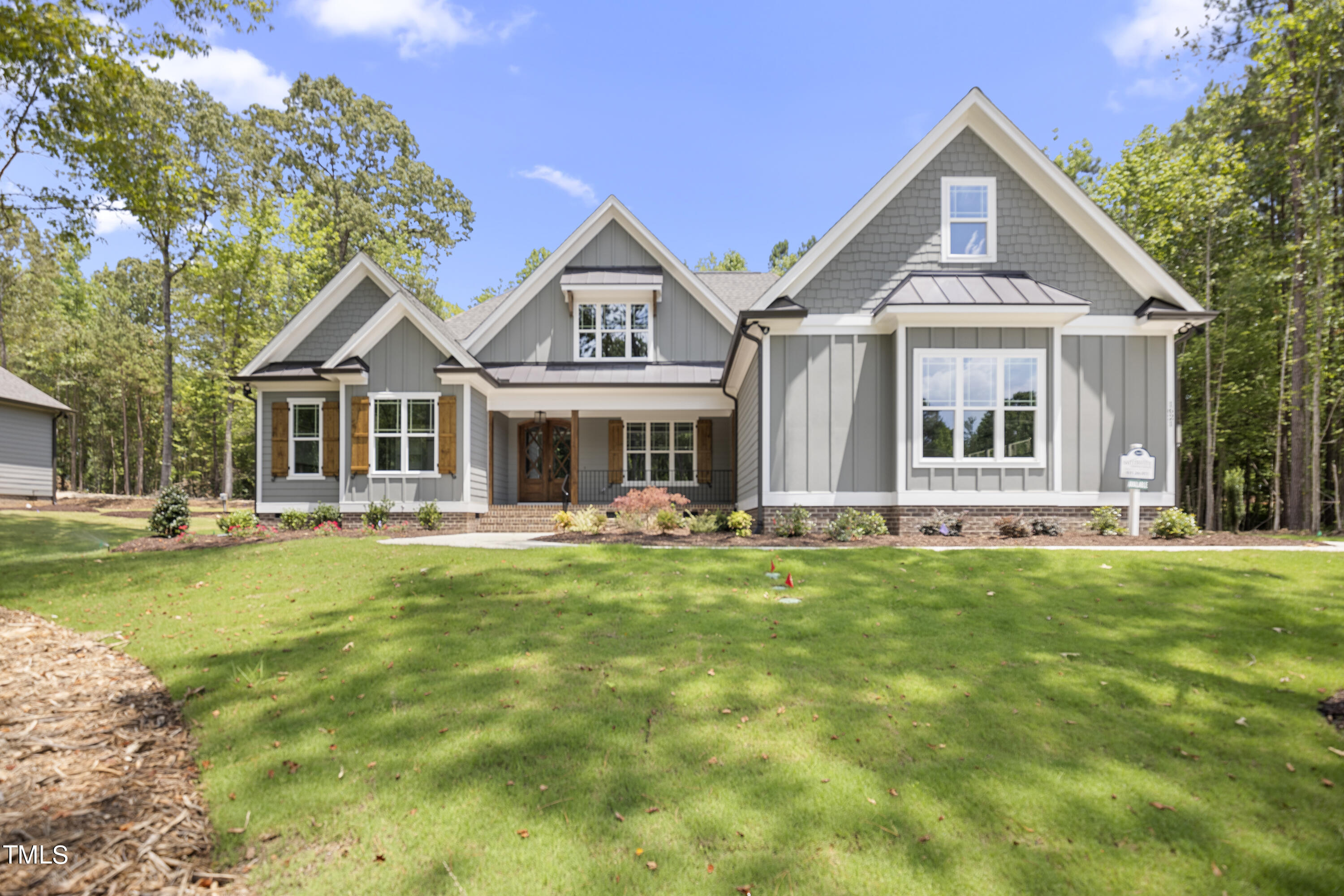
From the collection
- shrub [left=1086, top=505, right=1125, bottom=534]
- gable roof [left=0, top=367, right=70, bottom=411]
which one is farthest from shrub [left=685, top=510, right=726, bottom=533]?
gable roof [left=0, top=367, right=70, bottom=411]

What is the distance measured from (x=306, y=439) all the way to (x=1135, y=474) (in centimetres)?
1781

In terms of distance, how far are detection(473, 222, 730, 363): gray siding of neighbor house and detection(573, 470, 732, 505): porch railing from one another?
11.1ft

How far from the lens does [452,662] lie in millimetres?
4746

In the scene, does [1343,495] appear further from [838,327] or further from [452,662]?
[452,662]

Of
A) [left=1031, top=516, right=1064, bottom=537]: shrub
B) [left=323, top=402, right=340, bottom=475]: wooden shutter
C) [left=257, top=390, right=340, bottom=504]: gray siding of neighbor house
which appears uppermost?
[left=323, top=402, right=340, bottom=475]: wooden shutter

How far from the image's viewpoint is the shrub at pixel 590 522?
11.9 metres

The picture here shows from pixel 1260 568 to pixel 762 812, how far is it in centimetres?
770

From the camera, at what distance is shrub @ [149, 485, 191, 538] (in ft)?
40.5

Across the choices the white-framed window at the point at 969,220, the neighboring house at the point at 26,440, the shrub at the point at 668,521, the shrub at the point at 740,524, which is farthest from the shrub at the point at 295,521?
the neighboring house at the point at 26,440

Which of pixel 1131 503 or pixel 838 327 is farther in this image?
pixel 838 327

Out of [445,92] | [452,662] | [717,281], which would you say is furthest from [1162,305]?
[445,92]

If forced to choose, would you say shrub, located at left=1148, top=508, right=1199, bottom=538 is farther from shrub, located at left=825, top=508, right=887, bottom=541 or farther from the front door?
the front door

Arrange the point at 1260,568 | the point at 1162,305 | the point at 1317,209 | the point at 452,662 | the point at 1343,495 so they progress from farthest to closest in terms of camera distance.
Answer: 1. the point at 1343,495
2. the point at 1317,209
3. the point at 1162,305
4. the point at 1260,568
5. the point at 452,662

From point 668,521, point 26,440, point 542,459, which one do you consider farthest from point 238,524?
point 26,440
